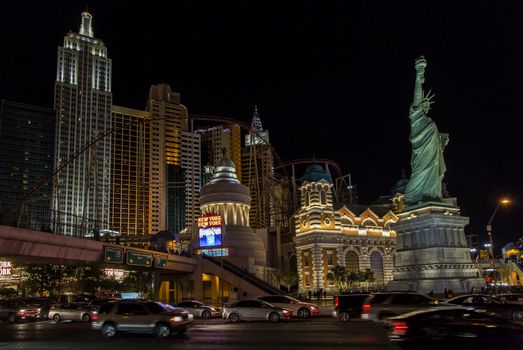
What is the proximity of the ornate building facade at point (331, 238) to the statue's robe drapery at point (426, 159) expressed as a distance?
2159 cm

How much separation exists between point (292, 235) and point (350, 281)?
17.4 m

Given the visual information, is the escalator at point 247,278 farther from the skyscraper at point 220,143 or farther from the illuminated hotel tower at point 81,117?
the skyscraper at point 220,143

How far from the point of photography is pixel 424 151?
2493 inches

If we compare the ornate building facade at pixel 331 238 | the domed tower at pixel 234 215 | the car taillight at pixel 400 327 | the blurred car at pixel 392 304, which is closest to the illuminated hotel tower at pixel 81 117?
the domed tower at pixel 234 215

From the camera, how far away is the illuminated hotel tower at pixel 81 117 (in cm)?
13475

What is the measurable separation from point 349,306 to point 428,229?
3435 cm

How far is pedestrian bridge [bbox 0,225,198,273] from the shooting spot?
27.9m

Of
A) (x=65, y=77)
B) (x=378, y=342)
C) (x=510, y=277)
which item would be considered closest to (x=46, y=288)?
(x=378, y=342)

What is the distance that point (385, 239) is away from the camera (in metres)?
89.9

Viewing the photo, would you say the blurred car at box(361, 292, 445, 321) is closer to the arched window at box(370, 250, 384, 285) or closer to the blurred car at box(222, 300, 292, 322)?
the blurred car at box(222, 300, 292, 322)

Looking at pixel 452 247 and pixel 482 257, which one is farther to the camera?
pixel 482 257

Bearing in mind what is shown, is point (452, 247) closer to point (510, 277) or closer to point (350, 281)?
point (350, 281)

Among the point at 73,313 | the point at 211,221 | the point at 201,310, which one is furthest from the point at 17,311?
the point at 211,221

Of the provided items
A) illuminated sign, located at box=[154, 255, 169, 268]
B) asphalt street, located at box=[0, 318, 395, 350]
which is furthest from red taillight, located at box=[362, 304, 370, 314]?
illuminated sign, located at box=[154, 255, 169, 268]
